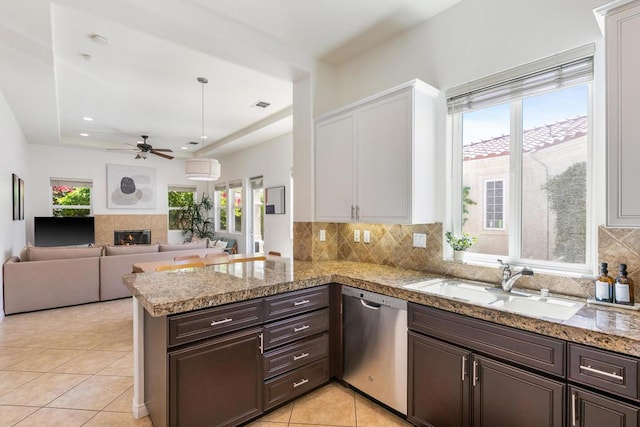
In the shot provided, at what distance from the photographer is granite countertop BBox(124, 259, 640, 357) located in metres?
1.36

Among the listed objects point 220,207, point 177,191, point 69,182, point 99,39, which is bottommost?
point 220,207

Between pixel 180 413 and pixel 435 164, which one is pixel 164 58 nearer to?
pixel 435 164

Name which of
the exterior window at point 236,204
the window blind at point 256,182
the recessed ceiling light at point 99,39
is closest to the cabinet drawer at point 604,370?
the recessed ceiling light at point 99,39

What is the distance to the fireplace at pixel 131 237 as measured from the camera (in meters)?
8.03

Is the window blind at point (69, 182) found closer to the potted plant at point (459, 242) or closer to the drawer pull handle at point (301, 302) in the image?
the drawer pull handle at point (301, 302)

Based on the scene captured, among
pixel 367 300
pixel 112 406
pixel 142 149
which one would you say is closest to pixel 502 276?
pixel 367 300

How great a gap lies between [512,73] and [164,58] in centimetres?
325

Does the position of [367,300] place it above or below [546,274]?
below

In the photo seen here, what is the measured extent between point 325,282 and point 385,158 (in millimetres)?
1051

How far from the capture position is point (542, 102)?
6.94 ft

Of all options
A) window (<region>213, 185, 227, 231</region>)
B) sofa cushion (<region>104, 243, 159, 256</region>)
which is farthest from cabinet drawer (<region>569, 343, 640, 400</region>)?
window (<region>213, 185, 227, 231</region>)

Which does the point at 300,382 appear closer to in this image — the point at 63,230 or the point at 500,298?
the point at 500,298

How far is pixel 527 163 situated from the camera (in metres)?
2.19

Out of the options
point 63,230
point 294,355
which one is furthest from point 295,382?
point 63,230
